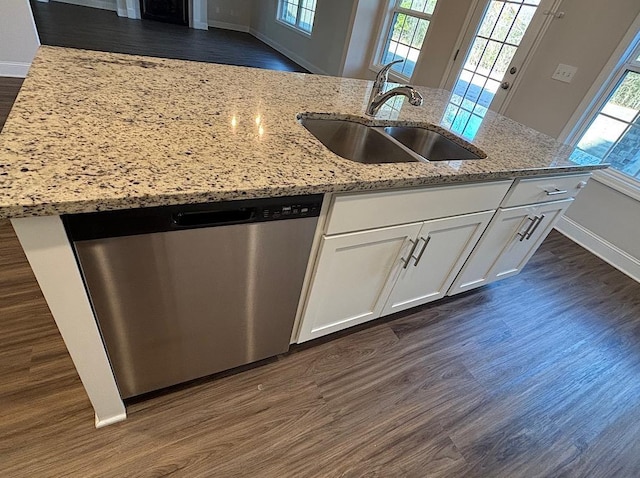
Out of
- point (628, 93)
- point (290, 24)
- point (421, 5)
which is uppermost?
point (421, 5)

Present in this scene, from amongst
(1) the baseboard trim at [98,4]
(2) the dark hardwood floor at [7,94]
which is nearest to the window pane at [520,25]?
(2) the dark hardwood floor at [7,94]

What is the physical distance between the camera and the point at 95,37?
209 inches

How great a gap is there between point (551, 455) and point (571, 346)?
790 mm

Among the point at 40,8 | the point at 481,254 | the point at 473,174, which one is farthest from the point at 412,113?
the point at 40,8

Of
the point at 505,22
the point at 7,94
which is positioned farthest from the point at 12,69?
the point at 505,22

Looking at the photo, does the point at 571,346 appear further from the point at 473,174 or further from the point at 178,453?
the point at 178,453

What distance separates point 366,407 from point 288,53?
6900mm

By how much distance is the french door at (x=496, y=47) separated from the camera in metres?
3.10

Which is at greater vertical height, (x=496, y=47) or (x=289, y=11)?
(x=496, y=47)

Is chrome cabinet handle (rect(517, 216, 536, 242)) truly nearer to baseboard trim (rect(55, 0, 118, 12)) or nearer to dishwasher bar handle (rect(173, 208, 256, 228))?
dishwasher bar handle (rect(173, 208, 256, 228))

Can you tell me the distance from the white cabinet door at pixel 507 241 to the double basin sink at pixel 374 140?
15.7 inches

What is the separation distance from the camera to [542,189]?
1622 millimetres

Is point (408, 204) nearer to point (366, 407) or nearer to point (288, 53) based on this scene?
point (366, 407)

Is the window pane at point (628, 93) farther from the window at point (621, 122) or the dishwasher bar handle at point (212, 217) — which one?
the dishwasher bar handle at point (212, 217)
